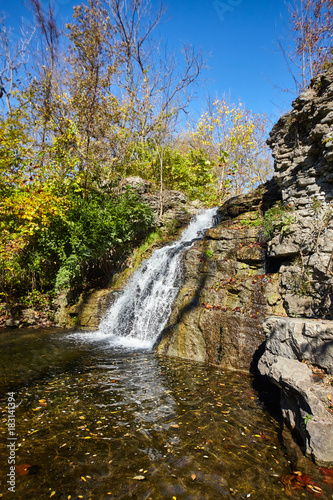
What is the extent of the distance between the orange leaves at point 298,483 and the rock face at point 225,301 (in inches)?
118

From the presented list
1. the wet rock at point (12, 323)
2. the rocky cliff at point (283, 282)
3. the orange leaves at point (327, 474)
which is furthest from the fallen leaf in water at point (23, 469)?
the wet rock at point (12, 323)

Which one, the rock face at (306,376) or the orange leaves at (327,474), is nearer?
the orange leaves at (327,474)

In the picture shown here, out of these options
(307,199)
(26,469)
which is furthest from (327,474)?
(307,199)

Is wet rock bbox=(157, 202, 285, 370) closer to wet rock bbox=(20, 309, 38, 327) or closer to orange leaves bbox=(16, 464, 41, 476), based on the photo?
orange leaves bbox=(16, 464, 41, 476)

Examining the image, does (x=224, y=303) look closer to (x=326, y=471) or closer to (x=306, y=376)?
(x=306, y=376)

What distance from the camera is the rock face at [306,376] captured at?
2.90 metres

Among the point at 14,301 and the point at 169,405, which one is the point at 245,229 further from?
the point at 14,301

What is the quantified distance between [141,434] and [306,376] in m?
2.32

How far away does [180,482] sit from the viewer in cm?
255

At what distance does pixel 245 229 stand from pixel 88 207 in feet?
20.9

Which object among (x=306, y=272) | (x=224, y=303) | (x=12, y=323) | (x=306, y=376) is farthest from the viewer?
(x=12, y=323)

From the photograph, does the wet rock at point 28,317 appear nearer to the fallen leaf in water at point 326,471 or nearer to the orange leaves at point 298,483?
the orange leaves at point 298,483

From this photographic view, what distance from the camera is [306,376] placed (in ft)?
11.5

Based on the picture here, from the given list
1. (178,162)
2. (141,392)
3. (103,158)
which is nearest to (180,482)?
(141,392)
